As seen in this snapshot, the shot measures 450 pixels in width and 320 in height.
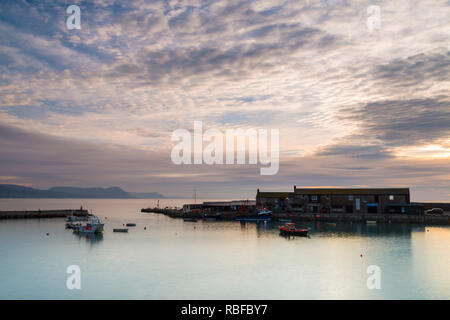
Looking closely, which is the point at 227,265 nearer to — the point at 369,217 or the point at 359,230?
the point at 359,230

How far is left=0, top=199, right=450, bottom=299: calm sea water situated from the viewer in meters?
36.6

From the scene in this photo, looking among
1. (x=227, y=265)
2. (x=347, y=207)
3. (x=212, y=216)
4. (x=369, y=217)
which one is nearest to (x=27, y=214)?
(x=212, y=216)

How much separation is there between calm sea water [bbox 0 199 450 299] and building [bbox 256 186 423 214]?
2462 centimetres

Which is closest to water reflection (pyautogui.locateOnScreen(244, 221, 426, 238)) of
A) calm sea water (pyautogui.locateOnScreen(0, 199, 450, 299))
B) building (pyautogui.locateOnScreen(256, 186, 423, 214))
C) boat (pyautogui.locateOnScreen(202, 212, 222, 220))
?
calm sea water (pyautogui.locateOnScreen(0, 199, 450, 299))

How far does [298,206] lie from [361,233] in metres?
37.9

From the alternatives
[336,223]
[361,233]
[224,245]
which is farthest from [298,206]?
[224,245]

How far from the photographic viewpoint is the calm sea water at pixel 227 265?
36.6 meters

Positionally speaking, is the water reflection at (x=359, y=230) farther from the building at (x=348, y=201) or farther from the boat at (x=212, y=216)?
the boat at (x=212, y=216)

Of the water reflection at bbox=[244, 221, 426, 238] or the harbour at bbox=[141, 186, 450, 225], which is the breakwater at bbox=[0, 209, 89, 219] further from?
the water reflection at bbox=[244, 221, 426, 238]

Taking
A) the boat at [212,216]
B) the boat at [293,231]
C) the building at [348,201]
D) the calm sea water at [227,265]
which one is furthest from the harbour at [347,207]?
the boat at [293,231]

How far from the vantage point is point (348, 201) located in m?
110

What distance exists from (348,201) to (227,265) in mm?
73491
